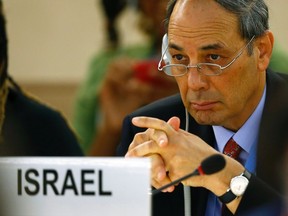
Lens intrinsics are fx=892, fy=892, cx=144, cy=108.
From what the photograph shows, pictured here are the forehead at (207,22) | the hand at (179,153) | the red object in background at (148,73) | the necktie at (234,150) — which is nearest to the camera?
the hand at (179,153)

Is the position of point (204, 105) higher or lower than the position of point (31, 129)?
higher

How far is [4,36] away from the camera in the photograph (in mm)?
2906

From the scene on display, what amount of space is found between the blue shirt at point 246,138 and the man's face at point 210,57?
55mm

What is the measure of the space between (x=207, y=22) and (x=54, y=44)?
3.82m

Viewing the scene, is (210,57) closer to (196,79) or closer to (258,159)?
(196,79)

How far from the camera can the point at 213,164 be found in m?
1.95

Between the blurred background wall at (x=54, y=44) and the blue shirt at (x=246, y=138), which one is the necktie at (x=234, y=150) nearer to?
the blue shirt at (x=246, y=138)

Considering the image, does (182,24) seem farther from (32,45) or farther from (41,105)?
(32,45)

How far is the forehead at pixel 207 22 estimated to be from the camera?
2.30 metres

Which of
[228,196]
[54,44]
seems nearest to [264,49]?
[228,196]

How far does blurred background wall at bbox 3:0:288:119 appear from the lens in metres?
5.94

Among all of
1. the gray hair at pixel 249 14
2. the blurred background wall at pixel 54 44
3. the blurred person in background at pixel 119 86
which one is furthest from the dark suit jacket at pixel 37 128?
the blurred background wall at pixel 54 44

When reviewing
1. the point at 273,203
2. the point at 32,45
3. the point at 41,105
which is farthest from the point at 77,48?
the point at 273,203

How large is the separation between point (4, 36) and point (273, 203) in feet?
3.91
